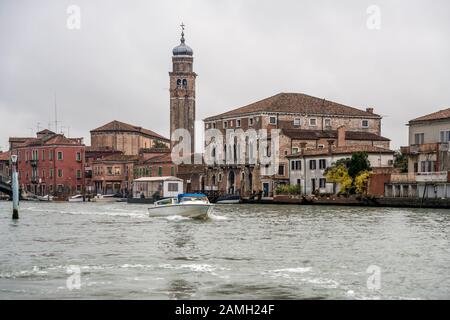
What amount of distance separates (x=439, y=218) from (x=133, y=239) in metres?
16.8

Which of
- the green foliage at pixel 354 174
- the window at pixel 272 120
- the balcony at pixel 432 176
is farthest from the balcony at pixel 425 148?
the window at pixel 272 120

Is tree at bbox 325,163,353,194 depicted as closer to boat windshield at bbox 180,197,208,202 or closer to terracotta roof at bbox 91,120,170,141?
boat windshield at bbox 180,197,208,202

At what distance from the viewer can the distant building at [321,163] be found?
6681cm

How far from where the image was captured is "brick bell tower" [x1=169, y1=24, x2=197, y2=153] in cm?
10206

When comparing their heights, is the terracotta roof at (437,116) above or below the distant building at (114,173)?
above

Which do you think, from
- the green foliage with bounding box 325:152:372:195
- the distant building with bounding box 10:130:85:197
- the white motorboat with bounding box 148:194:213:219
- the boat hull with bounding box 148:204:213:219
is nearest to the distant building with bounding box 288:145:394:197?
the green foliage with bounding box 325:152:372:195

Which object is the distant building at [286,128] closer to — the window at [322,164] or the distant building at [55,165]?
the window at [322,164]

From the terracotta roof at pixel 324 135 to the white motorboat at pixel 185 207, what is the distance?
3474 cm

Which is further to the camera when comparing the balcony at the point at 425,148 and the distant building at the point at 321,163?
the distant building at the point at 321,163

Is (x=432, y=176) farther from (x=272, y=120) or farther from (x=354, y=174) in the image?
(x=272, y=120)

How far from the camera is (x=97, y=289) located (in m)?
18.7

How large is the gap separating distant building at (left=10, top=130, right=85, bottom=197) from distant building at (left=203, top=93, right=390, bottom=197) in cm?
1668

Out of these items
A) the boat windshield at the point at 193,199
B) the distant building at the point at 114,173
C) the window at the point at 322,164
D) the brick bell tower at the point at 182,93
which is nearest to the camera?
the boat windshield at the point at 193,199

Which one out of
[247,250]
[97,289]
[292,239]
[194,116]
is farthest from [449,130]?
[194,116]
